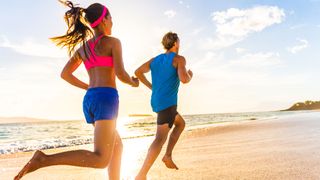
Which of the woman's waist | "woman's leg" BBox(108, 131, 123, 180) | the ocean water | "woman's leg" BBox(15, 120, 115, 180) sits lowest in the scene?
the ocean water

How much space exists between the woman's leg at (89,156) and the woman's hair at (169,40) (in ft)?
5.97

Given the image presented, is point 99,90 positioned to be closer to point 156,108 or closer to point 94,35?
point 94,35

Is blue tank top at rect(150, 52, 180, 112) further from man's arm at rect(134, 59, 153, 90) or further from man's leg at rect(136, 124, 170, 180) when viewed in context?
man's leg at rect(136, 124, 170, 180)

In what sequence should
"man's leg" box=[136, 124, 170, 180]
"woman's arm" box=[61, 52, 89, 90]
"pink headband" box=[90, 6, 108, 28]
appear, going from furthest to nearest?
"man's leg" box=[136, 124, 170, 180] → "woman's arm" box=[61, 52, 89, 90] → "pink headband" box=[90, 6, 108, 28]

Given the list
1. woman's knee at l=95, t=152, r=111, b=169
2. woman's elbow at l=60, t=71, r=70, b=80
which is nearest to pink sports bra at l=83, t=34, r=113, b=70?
woman's elbow at l=60, t=71, r=70, b=80

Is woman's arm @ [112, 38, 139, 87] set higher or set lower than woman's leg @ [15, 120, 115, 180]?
higher

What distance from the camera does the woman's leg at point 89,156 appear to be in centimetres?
300

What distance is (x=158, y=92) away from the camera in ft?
15.9

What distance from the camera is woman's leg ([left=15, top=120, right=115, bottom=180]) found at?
300cm

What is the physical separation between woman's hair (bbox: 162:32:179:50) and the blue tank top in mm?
151

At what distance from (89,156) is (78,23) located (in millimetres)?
1276

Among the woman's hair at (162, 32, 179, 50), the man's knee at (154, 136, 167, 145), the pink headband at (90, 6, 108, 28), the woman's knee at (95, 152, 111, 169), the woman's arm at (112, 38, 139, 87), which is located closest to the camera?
the woman's knee at (95, 152, 111, 169)

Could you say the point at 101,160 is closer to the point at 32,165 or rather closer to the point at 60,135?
the point at 32,165

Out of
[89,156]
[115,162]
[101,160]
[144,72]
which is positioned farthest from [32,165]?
[144,72]
